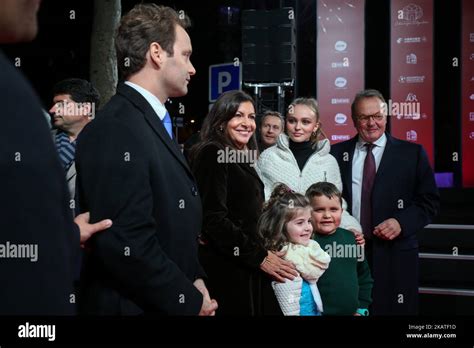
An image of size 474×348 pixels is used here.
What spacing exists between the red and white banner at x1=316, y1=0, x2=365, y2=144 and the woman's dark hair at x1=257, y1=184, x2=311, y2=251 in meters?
7.03

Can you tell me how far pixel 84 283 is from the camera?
1.85 metres

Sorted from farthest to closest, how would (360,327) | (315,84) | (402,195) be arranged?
(315,84) < (402,195) < (360,327)

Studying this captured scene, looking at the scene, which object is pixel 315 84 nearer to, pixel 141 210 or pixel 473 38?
pixel 473 38

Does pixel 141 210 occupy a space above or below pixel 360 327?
above

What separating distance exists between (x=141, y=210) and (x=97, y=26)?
4.39 metres

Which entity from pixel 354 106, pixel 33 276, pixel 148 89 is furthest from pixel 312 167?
pixel 33 276

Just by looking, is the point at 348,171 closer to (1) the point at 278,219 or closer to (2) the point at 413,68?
(1) the point at 278,219

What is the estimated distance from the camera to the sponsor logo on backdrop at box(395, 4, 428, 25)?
987 centimetres

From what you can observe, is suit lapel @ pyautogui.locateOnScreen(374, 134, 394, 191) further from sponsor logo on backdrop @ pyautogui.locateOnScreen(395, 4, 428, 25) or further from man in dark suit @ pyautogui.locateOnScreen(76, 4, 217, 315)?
sponsor logo on backdrop @ pyautogui.locateOnScreen(395, 4, 428, 25)

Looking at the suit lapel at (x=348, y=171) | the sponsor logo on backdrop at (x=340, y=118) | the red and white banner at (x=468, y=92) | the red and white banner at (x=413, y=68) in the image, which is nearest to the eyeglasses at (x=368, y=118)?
the suit lapel at (x=348, y=171)

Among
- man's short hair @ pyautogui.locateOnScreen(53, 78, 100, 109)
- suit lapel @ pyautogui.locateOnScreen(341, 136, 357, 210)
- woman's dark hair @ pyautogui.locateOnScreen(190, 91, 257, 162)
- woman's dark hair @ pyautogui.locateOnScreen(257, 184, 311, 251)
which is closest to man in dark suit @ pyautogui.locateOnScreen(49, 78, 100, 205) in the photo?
man's short hair @ pyautogui.locateOnScreen(53, 78, 100, 109)

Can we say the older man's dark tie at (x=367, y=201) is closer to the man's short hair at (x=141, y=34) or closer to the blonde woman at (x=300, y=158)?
the blonde woman at (x=300, y=158)

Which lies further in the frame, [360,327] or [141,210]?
[360,327]

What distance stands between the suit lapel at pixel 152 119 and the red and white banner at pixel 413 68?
8233 mm
